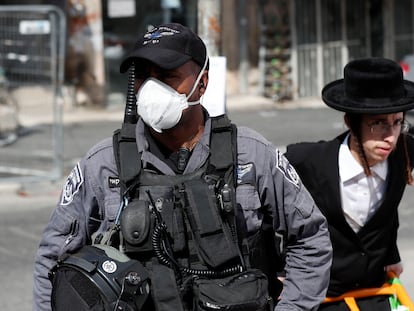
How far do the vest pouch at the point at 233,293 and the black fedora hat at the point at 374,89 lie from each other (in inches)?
40.9

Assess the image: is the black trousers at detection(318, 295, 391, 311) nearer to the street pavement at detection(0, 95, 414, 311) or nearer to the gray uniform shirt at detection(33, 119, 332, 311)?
the gray uniform shirt at detection(33, 119, 332, 311)

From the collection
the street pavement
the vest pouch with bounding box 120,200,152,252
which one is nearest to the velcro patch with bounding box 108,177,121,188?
the vest pouch with bounding box 120,200,152,252

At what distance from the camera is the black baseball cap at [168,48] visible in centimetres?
246

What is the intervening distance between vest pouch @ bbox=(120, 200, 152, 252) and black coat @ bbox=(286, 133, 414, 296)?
3.59 feet

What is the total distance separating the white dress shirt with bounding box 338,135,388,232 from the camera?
336 centimetres

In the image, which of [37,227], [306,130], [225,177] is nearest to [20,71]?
[37,227]

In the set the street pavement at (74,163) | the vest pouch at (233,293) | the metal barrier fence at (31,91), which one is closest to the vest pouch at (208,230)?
the vest pouch at (233,293)

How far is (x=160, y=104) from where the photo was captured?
2488 millimetres

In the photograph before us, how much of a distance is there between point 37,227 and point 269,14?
32.8 ft

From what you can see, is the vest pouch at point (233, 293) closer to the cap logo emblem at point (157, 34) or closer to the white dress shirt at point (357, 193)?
the cap logo emblem at point (157, 34)

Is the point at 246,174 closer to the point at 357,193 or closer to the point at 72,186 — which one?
the point at 72,186

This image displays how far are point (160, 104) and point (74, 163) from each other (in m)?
8.63

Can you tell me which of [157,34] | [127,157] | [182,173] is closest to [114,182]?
[127,157]

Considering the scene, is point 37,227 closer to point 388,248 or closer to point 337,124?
point 388,248
